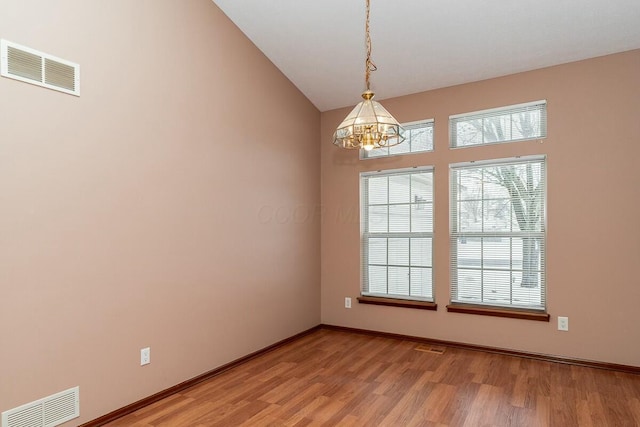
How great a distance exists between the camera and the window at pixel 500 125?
3809 mm

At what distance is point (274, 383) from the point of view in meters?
3.21

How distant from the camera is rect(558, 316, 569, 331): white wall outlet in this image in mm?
3619

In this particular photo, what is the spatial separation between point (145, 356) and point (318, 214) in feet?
8.90

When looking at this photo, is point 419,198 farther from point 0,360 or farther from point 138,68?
point 0,360

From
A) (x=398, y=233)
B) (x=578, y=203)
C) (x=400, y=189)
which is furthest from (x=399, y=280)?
(x=578, y=203)

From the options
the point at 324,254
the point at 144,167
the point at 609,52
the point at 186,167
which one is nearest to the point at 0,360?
the point at 144,167

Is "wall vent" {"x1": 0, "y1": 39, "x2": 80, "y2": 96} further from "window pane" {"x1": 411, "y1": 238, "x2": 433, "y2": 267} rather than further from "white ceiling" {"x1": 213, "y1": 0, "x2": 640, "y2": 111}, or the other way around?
"window pane" {"x1": 411, "y1": 238, "x2": 433, "y2": 267}

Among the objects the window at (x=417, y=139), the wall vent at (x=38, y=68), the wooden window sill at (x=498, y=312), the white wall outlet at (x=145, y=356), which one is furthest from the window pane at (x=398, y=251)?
the wall vent at (x=38, y=68)

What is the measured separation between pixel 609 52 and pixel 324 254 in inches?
141

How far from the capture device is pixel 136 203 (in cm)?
279

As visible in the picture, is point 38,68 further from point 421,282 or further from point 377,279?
point 421,282

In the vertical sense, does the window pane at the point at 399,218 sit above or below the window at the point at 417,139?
below

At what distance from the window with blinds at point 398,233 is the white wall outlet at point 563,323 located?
4.03 feet

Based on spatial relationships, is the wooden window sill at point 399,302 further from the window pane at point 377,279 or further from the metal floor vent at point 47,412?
the metal floor vent at point 47,412
